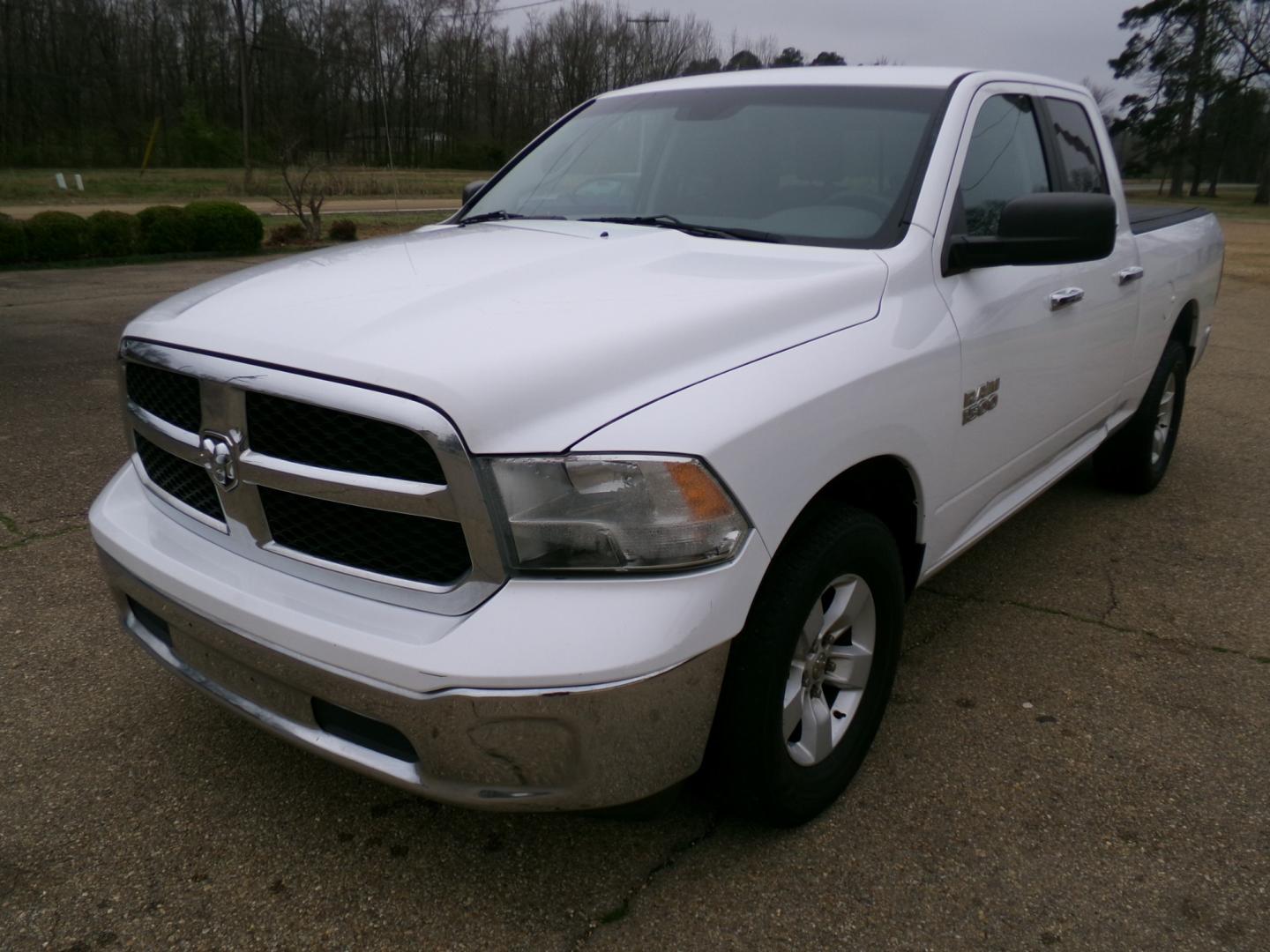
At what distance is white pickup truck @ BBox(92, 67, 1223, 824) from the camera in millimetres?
1817

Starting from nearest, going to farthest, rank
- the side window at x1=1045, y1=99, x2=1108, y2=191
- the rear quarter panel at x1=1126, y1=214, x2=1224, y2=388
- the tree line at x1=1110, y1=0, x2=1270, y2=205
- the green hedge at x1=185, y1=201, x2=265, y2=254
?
1. the side window at x1=1045, y1=99, x2=1108, y2=191
2. the rear quarter panel at x1=1126, y1=214, x2=1224, y2=388
3. the green hedge at x1=185, y1=201, x2=265, y2=254
4. the tree line at x1=1110, y1=0, x2=1270, y2=205

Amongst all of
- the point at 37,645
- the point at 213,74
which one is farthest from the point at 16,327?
the point at 213,74

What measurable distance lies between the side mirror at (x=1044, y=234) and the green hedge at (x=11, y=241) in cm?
1338

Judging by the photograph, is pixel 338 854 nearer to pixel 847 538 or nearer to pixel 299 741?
pixel 299 741

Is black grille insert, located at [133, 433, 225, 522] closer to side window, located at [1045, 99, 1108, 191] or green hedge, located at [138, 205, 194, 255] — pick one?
side window, located at [1045, 99, 1108, 191]

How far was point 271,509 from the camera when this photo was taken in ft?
6.78

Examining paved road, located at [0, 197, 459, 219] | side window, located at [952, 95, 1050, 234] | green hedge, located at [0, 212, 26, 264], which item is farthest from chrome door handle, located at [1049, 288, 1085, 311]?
paved road, located at [0, 197, 459, 219]

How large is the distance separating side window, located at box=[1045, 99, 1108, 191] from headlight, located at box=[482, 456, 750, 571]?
8.55 ft

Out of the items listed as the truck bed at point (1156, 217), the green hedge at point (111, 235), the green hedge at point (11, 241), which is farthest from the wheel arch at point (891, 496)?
the green hedge at point (111, 235)

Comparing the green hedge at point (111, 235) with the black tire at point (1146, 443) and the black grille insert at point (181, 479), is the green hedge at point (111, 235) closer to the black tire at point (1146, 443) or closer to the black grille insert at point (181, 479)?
the black grille insert at point (181, 479)

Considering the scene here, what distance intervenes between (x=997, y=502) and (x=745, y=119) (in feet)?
4.72

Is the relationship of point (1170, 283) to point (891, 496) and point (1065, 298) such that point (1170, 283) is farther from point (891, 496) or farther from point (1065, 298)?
point (891, 496)

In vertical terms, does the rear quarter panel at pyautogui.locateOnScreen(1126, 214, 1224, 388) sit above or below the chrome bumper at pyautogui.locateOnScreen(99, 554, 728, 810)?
above

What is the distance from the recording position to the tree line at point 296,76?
4431 centimetres
